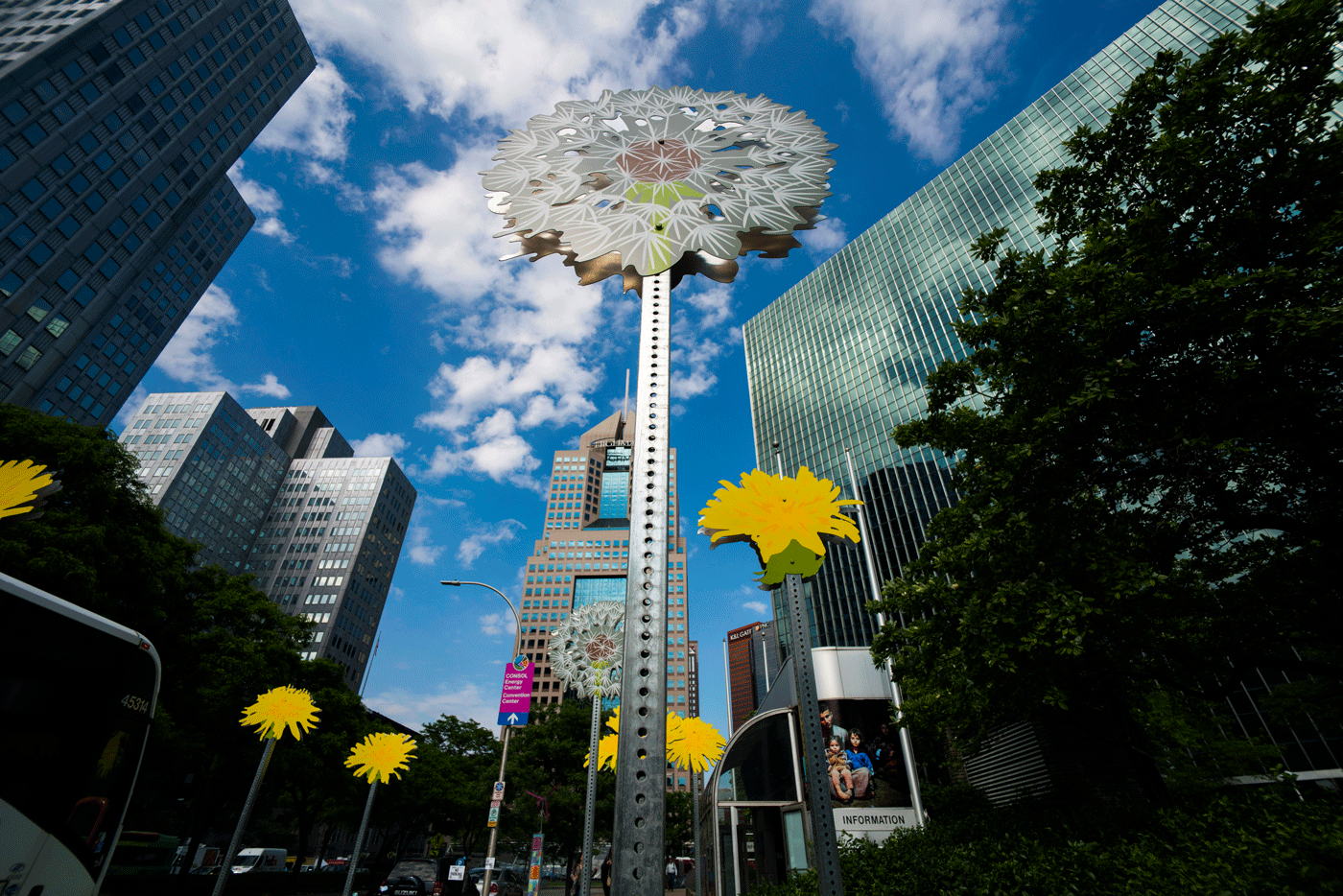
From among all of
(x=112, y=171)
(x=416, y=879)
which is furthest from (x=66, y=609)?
(x=112, y=171)

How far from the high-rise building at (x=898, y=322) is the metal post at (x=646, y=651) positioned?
199 feet

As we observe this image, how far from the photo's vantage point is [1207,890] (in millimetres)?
4672

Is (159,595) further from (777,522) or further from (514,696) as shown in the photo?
(777,522)

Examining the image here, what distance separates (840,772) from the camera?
19234 millimetres

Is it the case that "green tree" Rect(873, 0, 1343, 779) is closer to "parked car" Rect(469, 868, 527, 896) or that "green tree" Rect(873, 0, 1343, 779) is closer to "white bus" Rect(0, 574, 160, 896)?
"white bus" Rect(0, 574, 160, 896)

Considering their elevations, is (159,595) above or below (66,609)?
above

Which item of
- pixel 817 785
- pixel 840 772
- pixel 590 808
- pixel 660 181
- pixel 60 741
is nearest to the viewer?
pixel 817 785

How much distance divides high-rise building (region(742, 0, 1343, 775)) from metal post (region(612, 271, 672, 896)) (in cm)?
6055

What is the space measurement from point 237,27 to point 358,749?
9612 centimetres

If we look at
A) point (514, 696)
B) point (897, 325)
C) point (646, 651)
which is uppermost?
point (897, 325)

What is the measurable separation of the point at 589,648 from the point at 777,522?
52.7 feet

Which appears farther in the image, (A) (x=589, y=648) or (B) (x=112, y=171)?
(B) (x=112, y=171)

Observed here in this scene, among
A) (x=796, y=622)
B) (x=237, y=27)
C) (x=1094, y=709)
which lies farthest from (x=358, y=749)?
(x=237, y=27)

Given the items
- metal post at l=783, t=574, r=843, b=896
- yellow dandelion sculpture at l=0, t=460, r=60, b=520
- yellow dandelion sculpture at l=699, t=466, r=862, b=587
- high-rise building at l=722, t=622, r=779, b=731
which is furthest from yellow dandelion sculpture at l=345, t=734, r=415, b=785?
high-rise building at l=722, t=622, r=779, b=731
